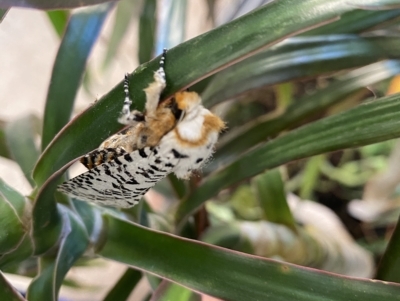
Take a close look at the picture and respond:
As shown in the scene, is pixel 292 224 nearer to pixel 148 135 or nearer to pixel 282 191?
pixel 282 191

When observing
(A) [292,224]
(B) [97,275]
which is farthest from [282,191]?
(B) [97,275]

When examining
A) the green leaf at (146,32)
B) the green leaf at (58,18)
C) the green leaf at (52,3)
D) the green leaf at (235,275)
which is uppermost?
the green leaf at (146,32)

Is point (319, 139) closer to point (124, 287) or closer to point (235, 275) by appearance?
point (235, 275)

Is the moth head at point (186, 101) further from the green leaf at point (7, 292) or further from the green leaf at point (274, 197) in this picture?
the green leaf at point (274, 197)

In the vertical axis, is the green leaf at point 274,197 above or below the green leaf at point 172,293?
above

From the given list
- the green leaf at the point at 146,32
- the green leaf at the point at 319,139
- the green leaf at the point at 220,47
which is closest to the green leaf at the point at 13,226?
the green leaf at the point at 220,47

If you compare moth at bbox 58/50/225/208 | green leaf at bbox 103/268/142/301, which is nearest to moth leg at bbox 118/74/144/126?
moth at bbox 58/50/225/208

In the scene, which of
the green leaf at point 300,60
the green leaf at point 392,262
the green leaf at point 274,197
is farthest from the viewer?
the green leaf at point 274,197

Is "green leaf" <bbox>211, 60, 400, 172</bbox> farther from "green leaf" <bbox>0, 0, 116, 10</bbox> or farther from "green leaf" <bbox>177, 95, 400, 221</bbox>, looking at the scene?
"green leaf" <bbox>0, 0, 116, 10</bbox>
